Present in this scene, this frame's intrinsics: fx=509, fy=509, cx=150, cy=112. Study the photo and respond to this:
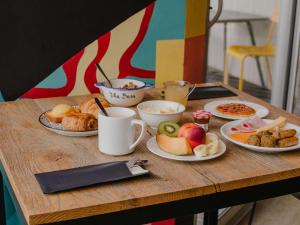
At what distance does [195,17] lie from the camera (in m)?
2.31

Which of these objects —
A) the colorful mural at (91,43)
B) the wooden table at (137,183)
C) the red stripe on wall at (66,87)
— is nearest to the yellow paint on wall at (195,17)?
the colorful mural at (91,43)

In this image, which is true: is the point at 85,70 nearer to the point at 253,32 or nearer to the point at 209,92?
the point at 209,92

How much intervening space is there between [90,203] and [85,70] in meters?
1.09

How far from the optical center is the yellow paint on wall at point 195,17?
7.49 ft

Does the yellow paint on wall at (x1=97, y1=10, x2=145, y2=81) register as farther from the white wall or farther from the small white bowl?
the white wall

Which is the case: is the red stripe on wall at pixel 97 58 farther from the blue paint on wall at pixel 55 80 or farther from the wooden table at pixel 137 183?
the wooden table at pixel 137 183

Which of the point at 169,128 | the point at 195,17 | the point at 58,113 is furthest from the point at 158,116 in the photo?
the point at 195,17

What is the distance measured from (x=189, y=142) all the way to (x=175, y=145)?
0.04 metres

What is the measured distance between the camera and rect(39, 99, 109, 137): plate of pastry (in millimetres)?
1531

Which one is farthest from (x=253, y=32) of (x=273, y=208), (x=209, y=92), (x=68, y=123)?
(x=68, y=123)

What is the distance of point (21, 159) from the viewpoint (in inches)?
54.1

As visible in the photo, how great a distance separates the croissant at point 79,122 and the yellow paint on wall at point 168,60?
0.78 metres

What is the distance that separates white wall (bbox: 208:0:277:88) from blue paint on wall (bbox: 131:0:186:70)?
3.21 meters

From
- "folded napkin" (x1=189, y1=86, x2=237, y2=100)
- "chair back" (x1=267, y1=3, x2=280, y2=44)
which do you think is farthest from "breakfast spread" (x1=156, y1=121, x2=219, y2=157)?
"chair back" (x1=267, y1=3, x2=280, y2=44)
